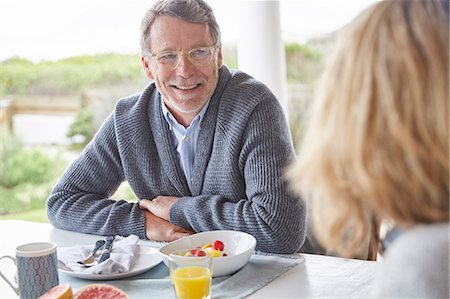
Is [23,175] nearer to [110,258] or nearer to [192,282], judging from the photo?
[110,258]

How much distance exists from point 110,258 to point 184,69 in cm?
65

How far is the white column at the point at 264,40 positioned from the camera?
11.2 feet

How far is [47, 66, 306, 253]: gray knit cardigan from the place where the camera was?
5.98 ft

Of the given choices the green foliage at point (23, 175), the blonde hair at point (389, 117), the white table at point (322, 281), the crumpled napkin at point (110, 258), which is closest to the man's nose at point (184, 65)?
the crumpled napkin at point (110, 258)

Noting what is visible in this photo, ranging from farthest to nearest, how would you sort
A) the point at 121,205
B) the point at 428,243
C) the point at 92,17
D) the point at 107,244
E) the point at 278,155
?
the point at 92,17, the point at 121,205, the point at 278,155, the point at 107,244, the point at 428,243

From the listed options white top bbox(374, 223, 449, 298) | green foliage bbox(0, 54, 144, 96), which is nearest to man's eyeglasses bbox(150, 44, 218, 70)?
white top bbox(374, 223, 449, 298)

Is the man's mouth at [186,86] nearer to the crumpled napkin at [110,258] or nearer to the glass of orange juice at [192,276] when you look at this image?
the crumpled napkin at [110,258]

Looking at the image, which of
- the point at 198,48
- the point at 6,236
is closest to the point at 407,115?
the point at 198,48

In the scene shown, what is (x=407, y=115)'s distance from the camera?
0.90 m

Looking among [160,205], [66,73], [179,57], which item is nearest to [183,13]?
[179,57]

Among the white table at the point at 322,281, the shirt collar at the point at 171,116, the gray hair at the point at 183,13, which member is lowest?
the white table at the point at 322,281

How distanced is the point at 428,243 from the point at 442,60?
238mm

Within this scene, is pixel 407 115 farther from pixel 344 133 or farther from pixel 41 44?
pixel 41 44

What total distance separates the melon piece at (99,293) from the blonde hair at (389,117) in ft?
1.88
